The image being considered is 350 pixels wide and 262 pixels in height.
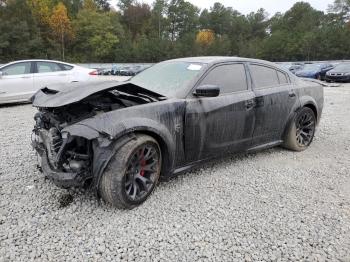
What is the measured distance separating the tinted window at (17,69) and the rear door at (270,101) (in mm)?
7179

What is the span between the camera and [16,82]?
30.0 ft

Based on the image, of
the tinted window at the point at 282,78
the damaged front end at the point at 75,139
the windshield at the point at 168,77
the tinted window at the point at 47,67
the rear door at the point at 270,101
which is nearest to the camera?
the damaged front end at the point at 75,139

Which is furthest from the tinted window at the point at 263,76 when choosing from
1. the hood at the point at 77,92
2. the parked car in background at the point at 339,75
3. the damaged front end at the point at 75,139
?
the parked car in background at the point at 339,75

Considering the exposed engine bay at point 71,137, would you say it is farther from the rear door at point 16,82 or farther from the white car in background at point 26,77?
the rear door at point 16,82

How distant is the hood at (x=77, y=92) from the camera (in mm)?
3268

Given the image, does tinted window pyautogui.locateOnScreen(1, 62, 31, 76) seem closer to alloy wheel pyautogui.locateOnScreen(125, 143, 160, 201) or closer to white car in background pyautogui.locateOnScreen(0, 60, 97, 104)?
white car in background pyautogui.locateOnScreen(0, 60, 97, 104)

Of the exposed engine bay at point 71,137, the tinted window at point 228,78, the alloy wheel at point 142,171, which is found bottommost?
the alloy wheel at point 142,171

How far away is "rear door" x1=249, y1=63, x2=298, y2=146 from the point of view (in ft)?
14.9

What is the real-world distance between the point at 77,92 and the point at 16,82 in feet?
22.1

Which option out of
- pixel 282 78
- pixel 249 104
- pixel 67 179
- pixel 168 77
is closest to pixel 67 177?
pixel 67 179

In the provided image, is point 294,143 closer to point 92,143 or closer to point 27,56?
point 92,143

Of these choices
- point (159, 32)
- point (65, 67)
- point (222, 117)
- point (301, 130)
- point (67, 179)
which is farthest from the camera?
point (159, 32)

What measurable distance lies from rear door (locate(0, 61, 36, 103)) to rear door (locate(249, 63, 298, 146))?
7.04 metres

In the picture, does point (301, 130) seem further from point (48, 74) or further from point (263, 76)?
point (48, 74)
